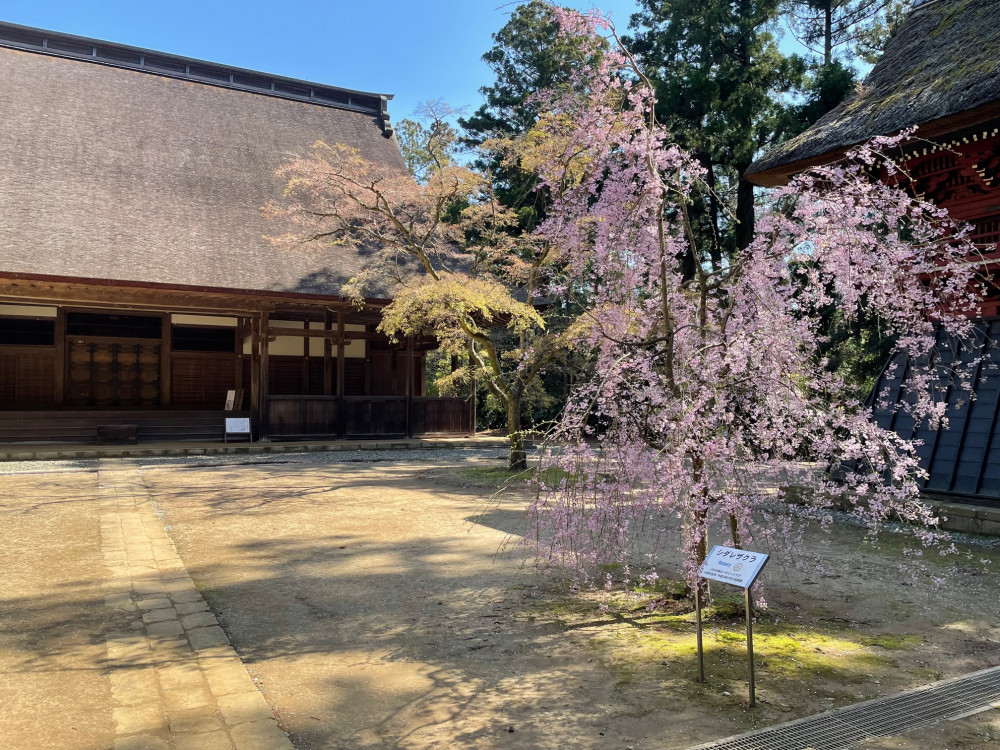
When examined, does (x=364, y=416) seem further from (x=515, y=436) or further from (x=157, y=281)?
(x=515, y=436)

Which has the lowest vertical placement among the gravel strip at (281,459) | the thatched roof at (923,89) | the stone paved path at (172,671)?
the stone paved path at (172,671)

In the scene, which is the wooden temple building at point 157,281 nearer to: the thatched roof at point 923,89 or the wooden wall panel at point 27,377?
the wooden wall panel at point 27,377

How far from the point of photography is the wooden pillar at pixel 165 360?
1678 centimetres

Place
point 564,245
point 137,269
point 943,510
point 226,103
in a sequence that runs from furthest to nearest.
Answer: point 226,103, point 137,269, point 943,510, point 564,245

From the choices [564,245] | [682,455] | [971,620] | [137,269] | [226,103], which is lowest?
[971,620]

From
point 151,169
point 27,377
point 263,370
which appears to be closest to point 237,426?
point 263,370

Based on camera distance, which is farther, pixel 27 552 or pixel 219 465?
pixel 219 465

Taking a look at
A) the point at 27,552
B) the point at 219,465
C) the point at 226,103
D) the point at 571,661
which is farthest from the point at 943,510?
the point at 226,103

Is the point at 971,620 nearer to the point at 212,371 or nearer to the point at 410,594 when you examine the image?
the point at 410,594

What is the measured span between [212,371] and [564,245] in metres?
14.3

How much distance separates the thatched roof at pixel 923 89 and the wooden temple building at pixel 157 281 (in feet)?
31.8

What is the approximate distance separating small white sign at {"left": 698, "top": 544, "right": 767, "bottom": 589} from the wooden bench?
1376cm

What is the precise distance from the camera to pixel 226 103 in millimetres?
20547

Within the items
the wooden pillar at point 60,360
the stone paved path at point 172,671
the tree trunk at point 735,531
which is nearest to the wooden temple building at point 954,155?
the tree trunk at point 735,531
